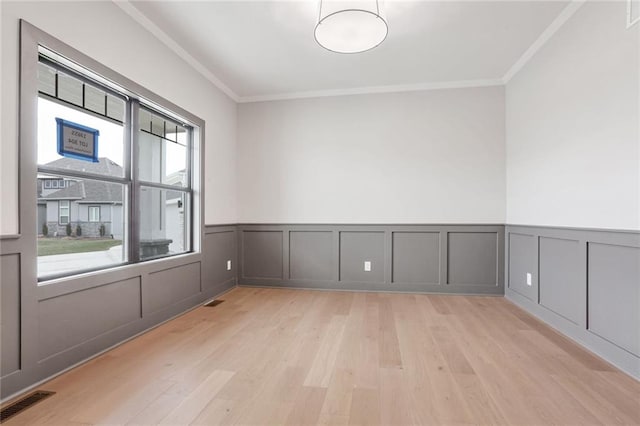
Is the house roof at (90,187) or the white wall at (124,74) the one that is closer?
the white wall at (124,74)

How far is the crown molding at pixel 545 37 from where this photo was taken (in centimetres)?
252

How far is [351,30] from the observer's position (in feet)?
7.42

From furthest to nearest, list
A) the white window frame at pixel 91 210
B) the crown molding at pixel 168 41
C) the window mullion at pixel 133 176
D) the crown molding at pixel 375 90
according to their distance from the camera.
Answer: the crown molding at pixel 375 90 < the window mullion at pixel 133 176 < the crown molding at pixel 168 41 < the white window frame at pixel 91 210

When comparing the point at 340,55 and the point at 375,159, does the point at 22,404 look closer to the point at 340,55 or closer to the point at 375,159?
the point at 340,55

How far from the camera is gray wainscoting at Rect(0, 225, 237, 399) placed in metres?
1.72

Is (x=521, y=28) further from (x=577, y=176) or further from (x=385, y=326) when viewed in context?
(x=385, y=326)

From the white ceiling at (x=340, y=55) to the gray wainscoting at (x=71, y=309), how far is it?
2.17 meters

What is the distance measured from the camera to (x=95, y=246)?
2.40 meters

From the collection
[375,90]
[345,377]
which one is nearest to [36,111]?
[345,377]

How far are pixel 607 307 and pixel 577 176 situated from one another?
1050 millimetres

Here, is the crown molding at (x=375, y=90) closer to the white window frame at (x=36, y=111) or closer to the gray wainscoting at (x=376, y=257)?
the white window frame at (x=36, y=111)

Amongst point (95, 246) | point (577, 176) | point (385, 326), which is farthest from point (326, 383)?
point (577, 176)

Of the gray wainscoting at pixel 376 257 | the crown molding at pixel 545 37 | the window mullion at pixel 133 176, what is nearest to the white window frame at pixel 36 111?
the window mullion at pixel 133 176

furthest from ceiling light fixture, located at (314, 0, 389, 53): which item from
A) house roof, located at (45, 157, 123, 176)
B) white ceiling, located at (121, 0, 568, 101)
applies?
house roof, located at (45, 157, 123, 176)
